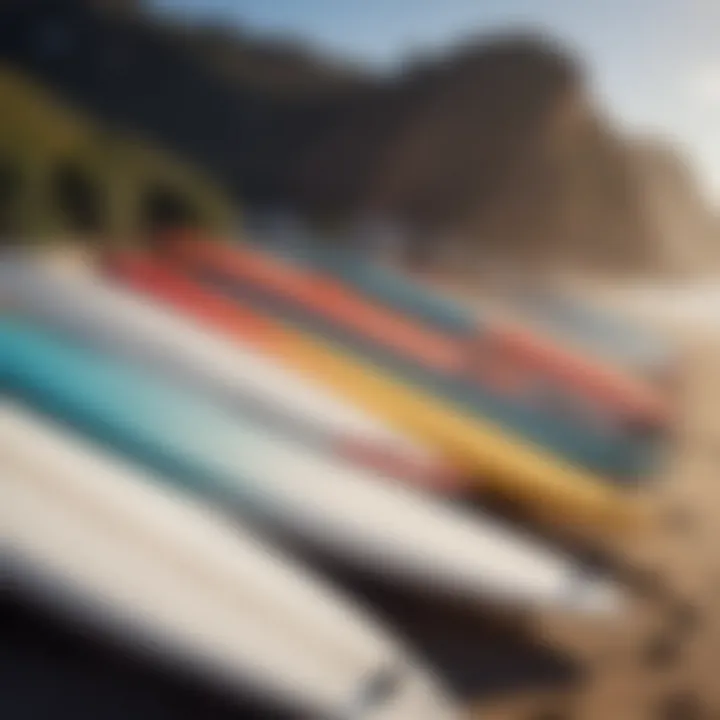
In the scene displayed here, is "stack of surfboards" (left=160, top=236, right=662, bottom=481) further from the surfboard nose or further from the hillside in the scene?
the surfboard nose

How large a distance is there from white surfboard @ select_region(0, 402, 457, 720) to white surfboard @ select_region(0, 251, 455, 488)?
91mm

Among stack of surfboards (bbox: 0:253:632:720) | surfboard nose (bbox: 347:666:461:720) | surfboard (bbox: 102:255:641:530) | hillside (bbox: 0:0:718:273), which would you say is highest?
hillside (bbox: 0:0:718:273)

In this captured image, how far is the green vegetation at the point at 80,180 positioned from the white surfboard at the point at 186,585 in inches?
6.5

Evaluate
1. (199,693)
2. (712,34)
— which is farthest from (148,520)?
(712,34)

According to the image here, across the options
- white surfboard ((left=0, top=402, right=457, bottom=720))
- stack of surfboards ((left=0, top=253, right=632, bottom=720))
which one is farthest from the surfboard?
white surfboard ((left=0, top=402, right=457, bottom=720))

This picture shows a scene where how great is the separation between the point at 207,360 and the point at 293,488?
4.9 inches

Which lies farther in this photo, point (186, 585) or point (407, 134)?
point (407, 134)

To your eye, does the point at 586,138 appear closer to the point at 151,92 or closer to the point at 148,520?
the point at 151,92

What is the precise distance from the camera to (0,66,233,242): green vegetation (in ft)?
3.52

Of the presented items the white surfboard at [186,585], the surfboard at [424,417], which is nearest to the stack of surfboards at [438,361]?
the surfboard at [424,417]

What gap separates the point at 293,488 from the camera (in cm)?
104

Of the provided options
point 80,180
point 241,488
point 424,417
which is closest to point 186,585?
point 241,488

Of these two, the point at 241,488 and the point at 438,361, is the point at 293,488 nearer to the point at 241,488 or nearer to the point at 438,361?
the point at 241,488

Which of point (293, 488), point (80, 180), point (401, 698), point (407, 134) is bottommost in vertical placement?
point (401, 698)
